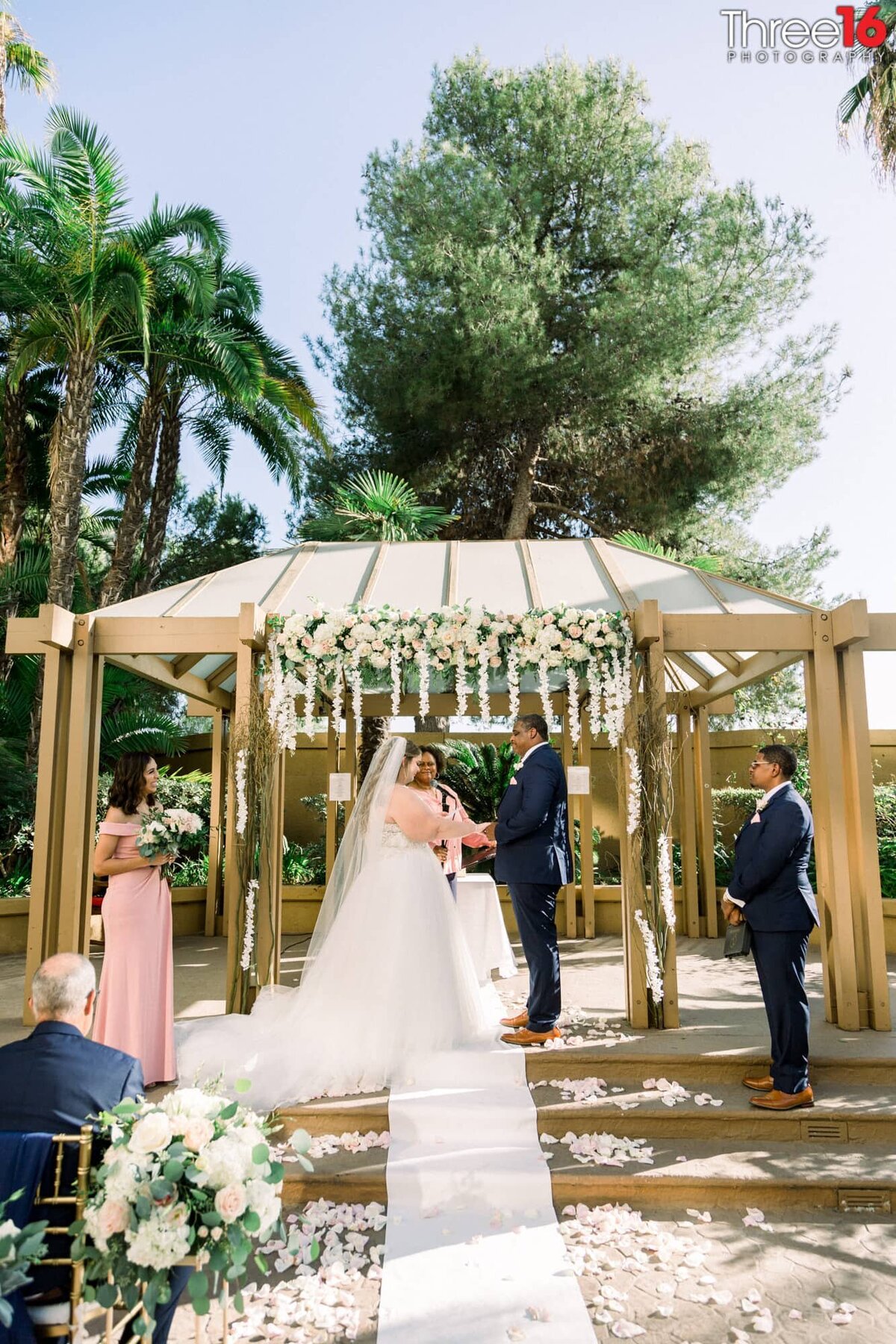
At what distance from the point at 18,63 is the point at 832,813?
15.6 metres

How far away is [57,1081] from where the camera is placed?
2.33m

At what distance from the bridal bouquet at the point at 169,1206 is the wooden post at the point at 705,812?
8.37 metres

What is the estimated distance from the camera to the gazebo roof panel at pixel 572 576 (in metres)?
6.65

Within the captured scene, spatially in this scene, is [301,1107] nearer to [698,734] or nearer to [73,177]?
[698,734]

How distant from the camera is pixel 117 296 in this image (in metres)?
11.8

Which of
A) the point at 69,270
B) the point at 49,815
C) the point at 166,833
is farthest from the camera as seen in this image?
the point at 69,270

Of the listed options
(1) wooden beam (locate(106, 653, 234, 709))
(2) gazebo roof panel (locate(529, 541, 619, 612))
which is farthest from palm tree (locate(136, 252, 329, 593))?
(2) gazebo roof panel (locate(529, 541, 619, 612))

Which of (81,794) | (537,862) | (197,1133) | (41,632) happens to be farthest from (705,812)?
(197,1133)

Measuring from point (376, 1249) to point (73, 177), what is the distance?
1240cm

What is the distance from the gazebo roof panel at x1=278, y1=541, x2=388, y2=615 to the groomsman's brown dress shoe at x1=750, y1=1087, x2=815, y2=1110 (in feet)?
13.2

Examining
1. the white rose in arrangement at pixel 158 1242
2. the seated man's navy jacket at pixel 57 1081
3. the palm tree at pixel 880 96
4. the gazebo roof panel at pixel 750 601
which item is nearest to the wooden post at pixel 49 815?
the seated man's navy jacket at pixel 57 1081

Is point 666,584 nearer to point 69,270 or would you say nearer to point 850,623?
point 850,623

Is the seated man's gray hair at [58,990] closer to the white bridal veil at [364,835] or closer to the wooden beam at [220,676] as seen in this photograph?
the white bridal veil at [364,835]

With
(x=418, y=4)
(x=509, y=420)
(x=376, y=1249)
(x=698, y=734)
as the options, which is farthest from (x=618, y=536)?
(x=376, y=1249)
